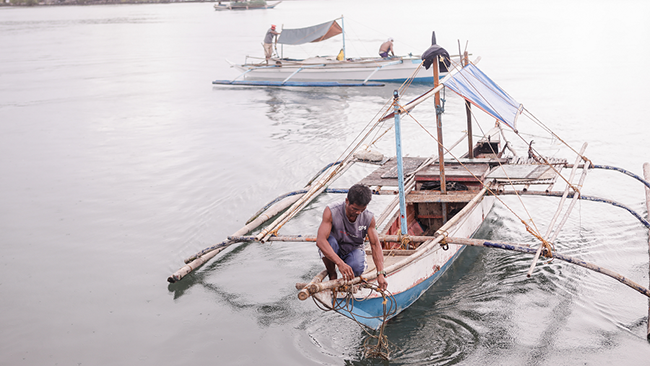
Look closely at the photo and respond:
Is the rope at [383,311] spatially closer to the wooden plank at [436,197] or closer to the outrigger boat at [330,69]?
the wooden plank at [436,197]

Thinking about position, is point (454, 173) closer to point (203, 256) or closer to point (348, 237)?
point (348, 237)

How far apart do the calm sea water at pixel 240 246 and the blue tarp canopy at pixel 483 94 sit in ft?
8.17

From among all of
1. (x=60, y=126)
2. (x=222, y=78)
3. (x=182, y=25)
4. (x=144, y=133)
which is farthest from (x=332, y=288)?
(x=182, y=25)

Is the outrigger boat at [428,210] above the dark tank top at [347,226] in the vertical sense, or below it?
below

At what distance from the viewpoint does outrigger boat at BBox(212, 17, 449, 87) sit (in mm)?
25453

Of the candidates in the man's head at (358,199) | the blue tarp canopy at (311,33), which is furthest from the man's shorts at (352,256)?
the blue tarp canopy at (311,33)

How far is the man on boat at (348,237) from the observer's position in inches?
227

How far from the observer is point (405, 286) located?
7.07 metres

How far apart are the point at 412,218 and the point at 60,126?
642 inches

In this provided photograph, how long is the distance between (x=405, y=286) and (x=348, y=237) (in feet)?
5.05

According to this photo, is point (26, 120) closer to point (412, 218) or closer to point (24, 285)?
point (24, 285)

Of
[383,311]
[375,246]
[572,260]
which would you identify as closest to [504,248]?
[572,260]

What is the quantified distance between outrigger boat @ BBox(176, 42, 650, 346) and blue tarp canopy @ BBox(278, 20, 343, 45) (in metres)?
16.2

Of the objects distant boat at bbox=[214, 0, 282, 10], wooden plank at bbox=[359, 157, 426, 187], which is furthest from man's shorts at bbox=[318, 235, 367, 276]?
distant boat at bbox=[214, 0, 282, 10]
